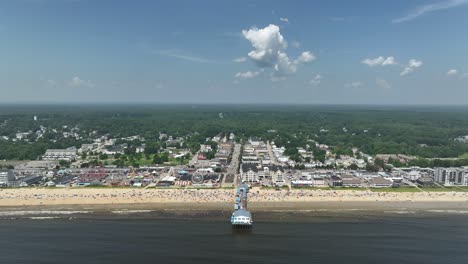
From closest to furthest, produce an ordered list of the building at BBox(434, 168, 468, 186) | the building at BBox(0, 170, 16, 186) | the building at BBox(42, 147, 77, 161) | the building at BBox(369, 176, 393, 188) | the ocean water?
the ocean water → the building at BBox(0, 170, 16, 186) → the building at BBox(369, 176, 393, 188) → the building at BBox(434, 168, 468, 186) → the building at BBox(42, 147, 77, 161)

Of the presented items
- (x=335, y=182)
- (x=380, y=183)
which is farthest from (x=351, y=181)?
(x=380, y=183)

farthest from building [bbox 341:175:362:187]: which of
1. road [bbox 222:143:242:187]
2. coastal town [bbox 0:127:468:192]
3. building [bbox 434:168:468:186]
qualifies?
road [bbox 222:143:242:187]

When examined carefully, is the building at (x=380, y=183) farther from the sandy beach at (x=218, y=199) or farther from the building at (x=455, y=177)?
the building at (x=455, y=177)

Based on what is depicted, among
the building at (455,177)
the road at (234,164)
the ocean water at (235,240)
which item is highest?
the building at (455,177)

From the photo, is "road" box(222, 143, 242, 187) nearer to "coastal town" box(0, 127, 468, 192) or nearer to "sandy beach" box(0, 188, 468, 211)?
"coastal town" box(0, 127, 468, 192)

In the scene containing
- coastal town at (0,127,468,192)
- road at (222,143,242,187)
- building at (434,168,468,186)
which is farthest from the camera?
road at (222,143,242,187)

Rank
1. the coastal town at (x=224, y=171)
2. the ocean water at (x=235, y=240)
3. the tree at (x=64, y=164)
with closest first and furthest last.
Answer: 1. the ocean water at (x=235, y=240)
2. the coastal town at (x=224, y=171)
3. the tree at (x=64, y=164)

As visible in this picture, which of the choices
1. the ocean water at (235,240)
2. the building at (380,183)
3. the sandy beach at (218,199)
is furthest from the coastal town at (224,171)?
the ocean water at (235,240)
